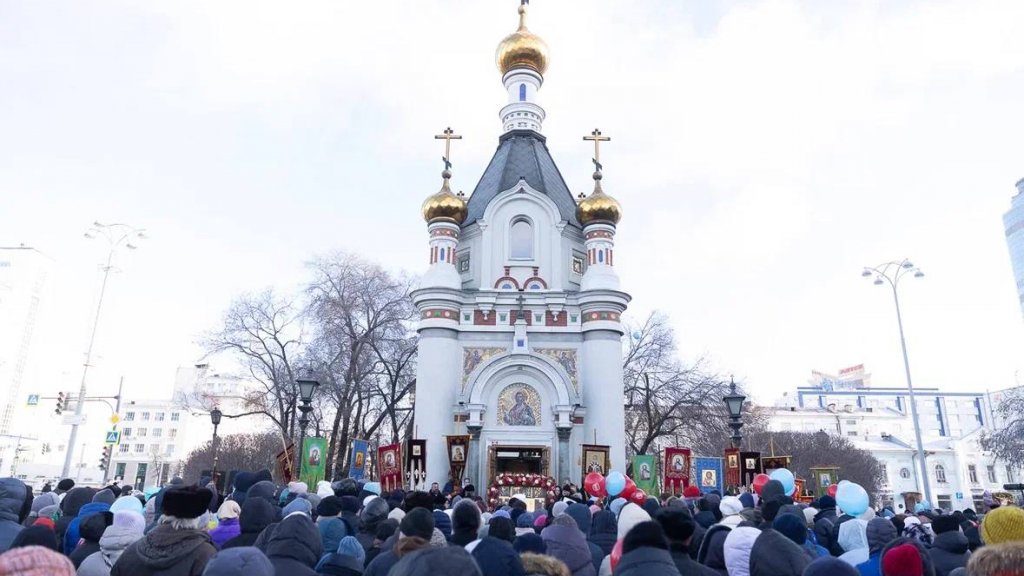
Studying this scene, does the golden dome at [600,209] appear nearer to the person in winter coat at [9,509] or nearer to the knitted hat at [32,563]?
the person in winter coat at [9,509]

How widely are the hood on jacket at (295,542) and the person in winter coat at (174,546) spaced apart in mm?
489

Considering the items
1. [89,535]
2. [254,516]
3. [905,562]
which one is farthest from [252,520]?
[905,562]

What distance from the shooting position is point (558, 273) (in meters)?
27.4

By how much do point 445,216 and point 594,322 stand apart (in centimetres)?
723

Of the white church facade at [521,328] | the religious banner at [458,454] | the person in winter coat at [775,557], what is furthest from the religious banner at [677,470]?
the person in winter coat at [775,557]

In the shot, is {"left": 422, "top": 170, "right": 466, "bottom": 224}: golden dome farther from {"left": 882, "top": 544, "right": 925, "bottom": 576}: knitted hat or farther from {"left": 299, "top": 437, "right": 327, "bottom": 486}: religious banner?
{"left": 882, "top": 544, "right": 925, "bottom": 576}: knitted hat

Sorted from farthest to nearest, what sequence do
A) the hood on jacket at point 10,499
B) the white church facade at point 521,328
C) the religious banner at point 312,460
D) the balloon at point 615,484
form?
the white church facade at point 521,328, the religious banner at point 312,460, the balloon at point 615,484, the hood on jacket at point 10,499

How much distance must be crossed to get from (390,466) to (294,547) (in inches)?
618

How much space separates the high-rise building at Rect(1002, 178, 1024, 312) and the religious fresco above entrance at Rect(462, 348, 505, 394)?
6015 centimetres

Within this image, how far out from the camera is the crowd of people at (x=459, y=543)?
362 centimetres

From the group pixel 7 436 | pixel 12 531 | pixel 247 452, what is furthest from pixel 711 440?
pixel 7 436

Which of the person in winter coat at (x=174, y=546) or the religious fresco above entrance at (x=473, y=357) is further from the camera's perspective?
the religious fresco above entrance at (x=473, y=357)

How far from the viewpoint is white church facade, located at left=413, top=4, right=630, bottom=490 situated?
24.8 meters

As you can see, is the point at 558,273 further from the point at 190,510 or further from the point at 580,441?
the point at 190,510
